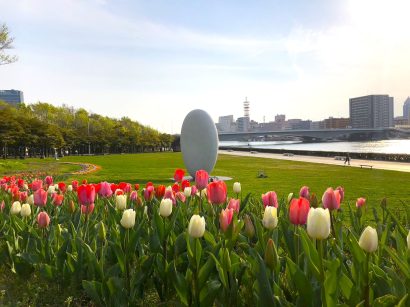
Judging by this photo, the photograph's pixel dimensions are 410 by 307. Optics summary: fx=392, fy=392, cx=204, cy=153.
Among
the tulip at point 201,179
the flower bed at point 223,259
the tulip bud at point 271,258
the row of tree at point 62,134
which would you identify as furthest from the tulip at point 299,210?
the row of tree at point 62,134

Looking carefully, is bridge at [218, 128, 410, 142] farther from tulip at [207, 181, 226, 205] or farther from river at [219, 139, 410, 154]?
tulip at [207, 181, 226, 205]

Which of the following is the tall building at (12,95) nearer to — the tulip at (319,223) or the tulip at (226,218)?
the tulip at (226,218)

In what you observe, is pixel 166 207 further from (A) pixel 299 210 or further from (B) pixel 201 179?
(A) pixel 299 210

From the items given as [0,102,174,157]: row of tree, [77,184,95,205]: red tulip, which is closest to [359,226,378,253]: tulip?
[77,184,95,205]: red tulip

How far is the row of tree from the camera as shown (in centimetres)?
4788

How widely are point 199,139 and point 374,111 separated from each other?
162 meters

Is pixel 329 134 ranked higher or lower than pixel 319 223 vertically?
lower

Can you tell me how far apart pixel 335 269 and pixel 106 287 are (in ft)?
5.66

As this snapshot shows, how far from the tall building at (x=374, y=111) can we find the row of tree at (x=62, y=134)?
4138 inches

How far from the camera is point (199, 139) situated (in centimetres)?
1742

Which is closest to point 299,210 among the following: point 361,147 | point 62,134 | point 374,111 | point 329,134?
point 62,134

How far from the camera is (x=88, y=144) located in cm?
6925

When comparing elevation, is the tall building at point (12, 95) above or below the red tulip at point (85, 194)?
above

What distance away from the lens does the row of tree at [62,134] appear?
47875 mm
